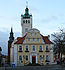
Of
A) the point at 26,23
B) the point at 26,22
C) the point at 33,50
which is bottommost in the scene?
the point at 33,50

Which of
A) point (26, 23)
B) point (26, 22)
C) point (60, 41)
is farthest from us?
point (26, 22)

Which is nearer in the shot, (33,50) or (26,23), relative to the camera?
(33,50)

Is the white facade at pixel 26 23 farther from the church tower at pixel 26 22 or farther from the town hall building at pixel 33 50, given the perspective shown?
the town hall building at pixel 33 50

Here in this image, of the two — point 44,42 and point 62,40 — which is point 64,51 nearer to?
point 62,40

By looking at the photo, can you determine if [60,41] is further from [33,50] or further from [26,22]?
[26,22]

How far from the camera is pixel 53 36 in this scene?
42281 millimetres

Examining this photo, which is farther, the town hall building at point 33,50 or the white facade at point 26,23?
the white facade at point 26,23

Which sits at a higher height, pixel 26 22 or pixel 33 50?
pixel 26 22

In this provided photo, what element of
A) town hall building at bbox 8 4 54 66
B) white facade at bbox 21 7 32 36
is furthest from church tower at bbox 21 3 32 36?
town hall building at bbox 8 4 54 66

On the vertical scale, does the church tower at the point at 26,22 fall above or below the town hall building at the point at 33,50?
above

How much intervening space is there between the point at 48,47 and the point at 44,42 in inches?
68.8

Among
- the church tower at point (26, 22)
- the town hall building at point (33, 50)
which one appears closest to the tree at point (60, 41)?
the town hall building at point (33, 50)

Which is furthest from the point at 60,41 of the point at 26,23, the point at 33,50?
the point at 26,23

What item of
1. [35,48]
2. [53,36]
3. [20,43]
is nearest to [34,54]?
[35,48]
